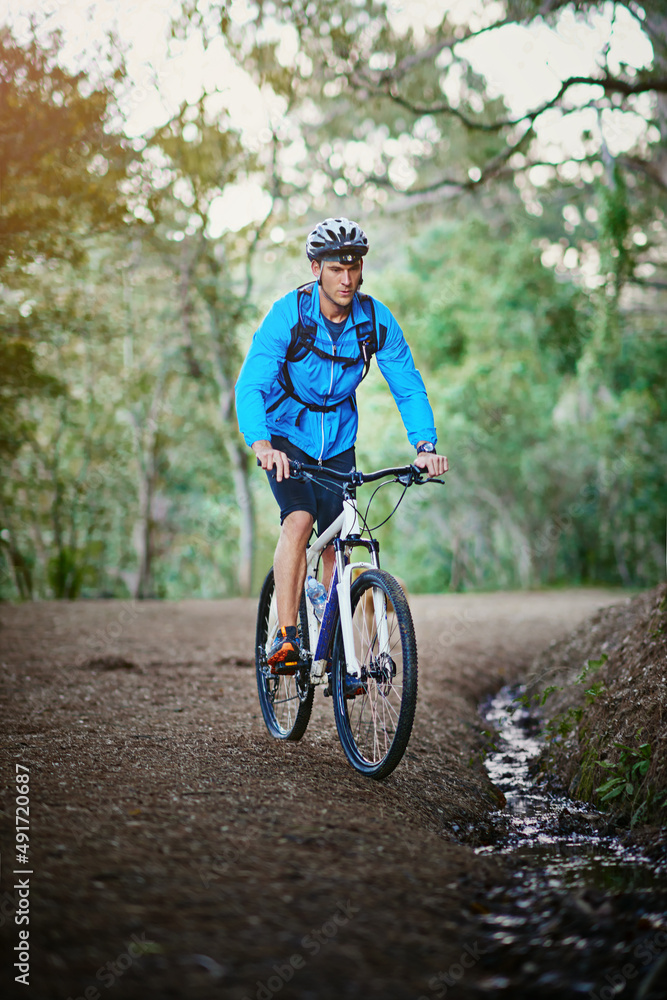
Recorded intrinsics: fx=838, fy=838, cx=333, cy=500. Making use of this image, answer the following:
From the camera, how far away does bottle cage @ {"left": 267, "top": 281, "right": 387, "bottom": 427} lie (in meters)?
4.09

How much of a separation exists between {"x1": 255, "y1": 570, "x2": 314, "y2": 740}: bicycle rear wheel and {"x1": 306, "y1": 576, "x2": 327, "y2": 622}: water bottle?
0.06 metres

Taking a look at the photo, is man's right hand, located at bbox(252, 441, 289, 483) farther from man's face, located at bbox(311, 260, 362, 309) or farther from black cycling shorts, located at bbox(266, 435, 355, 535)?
man's face, located at bbox(311, 260, 362, 309)

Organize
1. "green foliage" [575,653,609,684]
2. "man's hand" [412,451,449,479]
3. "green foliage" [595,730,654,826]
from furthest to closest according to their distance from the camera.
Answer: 1. "green foliage" [575,653,609,684]
2. "man's hand" [412,451,449,479]
3. "green foliage" [595,730,654,826]

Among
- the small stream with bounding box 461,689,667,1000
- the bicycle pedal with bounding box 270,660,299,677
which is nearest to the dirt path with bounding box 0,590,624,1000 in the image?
the small stream with bounding box 461,689,667,1000

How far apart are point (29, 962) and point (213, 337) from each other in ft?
47.4

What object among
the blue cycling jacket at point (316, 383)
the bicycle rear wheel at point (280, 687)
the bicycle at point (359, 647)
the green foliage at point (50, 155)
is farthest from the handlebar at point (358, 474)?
the green foliage at point (50, 155)

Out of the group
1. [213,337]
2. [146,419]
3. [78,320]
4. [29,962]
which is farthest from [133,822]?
[146,419]

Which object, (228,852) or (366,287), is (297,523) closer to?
(228,852)

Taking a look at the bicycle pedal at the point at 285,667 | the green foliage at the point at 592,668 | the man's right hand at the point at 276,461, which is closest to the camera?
the man's right hand at the point at 276,461

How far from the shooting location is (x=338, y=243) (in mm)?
3990

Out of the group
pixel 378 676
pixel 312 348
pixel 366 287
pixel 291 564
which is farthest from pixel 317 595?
pixel 366 287

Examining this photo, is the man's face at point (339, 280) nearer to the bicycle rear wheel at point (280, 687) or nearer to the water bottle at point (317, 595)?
the water bottle at point (317, 595)

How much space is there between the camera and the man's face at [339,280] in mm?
4012

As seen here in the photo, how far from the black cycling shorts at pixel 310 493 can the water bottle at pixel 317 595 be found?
27 centimetres
